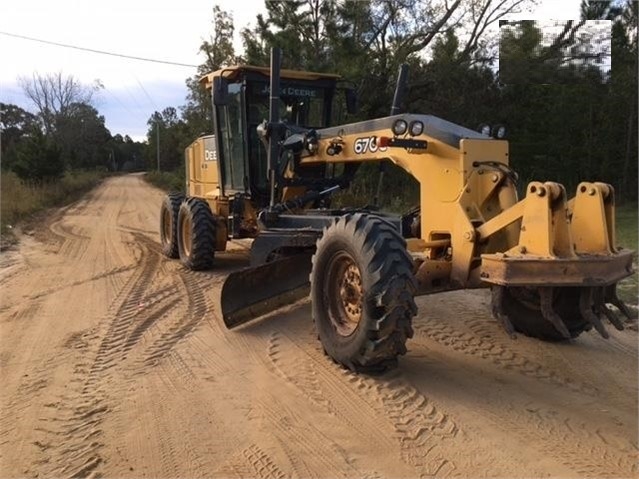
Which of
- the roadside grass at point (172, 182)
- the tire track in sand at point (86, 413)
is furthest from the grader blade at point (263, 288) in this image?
the roadside grass at point (172, 182)

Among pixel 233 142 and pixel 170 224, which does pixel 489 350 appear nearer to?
pixel 233 142

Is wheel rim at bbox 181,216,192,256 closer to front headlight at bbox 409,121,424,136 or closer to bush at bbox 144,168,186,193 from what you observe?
front headlight at bbox 409,121,424,136

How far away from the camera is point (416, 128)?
5.33m

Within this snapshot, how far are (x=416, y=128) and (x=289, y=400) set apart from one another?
99.2 inches

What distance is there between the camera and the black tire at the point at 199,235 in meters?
9.02

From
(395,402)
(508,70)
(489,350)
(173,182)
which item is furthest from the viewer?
(173,182)

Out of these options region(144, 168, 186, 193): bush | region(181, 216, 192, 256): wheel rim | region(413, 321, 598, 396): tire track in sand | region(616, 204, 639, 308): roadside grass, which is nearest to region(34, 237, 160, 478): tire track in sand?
region(413, 321, 598, 396): tire track in sand

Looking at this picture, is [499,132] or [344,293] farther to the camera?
[499,132]

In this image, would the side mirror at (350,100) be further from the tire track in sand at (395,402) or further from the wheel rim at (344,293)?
the tire track in sand at (395,402)

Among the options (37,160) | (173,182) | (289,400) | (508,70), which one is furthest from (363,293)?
(173,182)

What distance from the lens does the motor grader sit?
4.37 metres

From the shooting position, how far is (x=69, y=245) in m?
12.4

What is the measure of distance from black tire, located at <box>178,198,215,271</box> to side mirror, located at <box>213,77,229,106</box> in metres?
1.74

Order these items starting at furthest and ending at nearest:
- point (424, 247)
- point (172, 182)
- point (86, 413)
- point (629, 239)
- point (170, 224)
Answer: point (172, 182), point (629, 239), point (170, 224), point (424, 247), point (86, 413)
